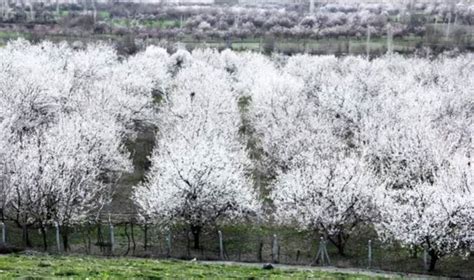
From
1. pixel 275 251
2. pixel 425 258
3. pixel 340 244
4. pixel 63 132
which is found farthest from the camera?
pixel 63 132

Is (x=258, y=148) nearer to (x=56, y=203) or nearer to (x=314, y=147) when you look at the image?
(x=314, y=147)

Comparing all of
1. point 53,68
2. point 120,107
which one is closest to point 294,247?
point 120,107

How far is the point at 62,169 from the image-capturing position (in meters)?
34.1

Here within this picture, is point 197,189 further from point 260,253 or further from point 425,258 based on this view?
point 425,258

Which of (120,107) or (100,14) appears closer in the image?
(120,107)

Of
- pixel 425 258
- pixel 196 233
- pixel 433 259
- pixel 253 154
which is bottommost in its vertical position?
pixel 433 259

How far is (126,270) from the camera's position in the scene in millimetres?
23891

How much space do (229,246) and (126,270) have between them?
1171 centimetres

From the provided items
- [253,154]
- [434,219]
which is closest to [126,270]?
[434,219]

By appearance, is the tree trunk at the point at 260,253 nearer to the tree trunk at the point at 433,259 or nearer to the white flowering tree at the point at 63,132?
the tree trunk at the point at 433,259

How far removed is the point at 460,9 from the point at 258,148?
128022mm

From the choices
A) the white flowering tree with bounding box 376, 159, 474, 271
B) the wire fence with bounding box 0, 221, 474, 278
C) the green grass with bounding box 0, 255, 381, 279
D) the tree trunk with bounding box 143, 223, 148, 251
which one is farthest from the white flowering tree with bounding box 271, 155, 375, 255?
Answer: the tree trunk with bounding box 143, 223, 148, 251

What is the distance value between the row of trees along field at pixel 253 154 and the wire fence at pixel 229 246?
73cm

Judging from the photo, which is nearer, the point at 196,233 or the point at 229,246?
the point at 196,233
